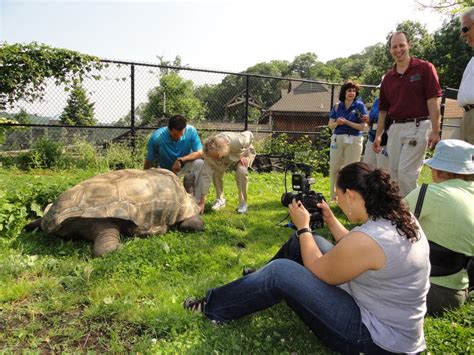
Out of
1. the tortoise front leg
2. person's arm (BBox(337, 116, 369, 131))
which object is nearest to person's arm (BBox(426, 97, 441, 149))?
person's arm (BBox(337, 116, 369, 131))

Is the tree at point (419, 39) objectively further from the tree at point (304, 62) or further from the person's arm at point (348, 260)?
the tree at point (304, 62)

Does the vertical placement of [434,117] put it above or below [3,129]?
above

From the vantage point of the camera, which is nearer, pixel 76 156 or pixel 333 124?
pixel 333 124

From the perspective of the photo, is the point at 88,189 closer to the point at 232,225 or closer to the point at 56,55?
the point at 232,225

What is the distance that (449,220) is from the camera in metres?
2.75

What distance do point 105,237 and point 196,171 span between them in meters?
2.17

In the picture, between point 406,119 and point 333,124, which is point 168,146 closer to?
point 333,124

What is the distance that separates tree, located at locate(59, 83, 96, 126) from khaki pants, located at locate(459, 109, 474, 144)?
307 inches

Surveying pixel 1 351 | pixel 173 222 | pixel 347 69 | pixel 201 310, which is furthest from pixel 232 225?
pixel 347 69

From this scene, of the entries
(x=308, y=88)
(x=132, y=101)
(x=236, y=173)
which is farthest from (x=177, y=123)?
(x=308, y=88)

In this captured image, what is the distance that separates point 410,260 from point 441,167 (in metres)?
1.12

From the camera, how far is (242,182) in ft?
19.3

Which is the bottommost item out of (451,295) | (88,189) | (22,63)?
(451,295)

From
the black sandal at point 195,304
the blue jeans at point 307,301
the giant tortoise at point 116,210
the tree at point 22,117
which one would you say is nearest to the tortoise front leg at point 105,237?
the giant tortoise at point 116,210
